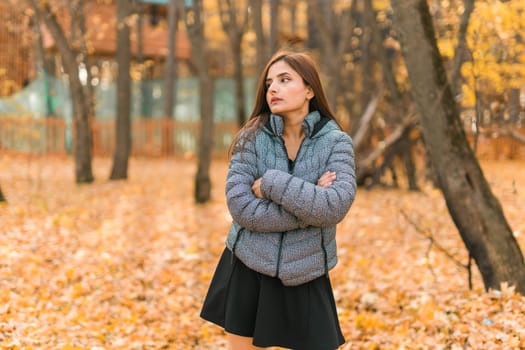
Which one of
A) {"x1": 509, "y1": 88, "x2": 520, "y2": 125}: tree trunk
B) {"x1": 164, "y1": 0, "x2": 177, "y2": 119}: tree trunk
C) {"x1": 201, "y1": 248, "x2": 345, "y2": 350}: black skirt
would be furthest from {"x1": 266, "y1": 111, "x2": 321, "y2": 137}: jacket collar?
{"x1": 164, "y1": 0, "x2": 177, "y2": 119}: tree trunk

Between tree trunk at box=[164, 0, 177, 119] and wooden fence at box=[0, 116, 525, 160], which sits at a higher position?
tree trunk at box=[164, 0, 177, 119]

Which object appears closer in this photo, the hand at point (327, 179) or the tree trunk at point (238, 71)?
the hand at point (327, 179)

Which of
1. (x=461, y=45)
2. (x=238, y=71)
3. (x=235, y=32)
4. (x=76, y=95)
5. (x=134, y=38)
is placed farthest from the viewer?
(x=134, y=38)

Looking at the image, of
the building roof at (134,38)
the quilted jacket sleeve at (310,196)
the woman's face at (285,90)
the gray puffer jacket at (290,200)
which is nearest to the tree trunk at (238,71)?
the building roof at (134,38)

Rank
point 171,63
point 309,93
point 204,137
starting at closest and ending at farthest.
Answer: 1. point 309,93
2. point 204,137
3. point 171,63

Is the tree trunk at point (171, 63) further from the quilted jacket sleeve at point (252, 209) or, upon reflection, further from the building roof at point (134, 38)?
the quilted jacket sleeve at point (252, 209)

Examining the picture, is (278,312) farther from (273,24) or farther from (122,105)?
(273,24)

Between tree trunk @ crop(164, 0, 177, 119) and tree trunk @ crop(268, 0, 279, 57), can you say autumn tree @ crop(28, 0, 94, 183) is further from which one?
tree trunk @ crop(164, 0, 177, 119)

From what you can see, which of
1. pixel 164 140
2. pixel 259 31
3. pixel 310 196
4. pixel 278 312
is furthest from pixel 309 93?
pixel 164 140

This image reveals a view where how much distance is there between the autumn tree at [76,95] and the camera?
1166 cm

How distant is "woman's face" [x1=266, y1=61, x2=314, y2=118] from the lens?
2777 mm

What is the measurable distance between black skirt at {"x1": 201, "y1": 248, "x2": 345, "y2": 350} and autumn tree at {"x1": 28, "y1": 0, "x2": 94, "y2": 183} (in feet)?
33.3

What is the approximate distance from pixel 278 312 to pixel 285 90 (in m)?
1.06

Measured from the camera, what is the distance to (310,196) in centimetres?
254
